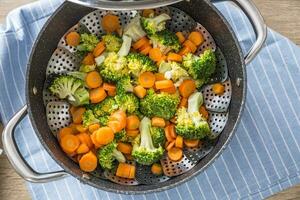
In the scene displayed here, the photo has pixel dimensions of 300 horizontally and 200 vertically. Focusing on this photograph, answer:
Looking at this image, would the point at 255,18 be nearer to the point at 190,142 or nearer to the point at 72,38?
the point at 190,142

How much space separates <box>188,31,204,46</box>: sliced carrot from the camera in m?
1.35

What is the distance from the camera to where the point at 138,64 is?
1.30 meters

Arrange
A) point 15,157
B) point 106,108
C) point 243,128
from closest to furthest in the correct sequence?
point 15,157, point 106,108, point 243,128

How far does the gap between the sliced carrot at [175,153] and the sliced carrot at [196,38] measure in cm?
28

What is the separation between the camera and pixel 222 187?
1.43 meters

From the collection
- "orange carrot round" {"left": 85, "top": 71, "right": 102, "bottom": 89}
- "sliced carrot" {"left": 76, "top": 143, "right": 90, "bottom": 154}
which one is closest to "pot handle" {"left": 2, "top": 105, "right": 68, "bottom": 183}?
"sliced carrot" {"left": 76, "top": 143, "right": 90, "bottom": 154}

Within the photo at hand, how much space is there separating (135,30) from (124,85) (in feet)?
0.48

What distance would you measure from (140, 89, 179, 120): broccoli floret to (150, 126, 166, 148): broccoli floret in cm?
3

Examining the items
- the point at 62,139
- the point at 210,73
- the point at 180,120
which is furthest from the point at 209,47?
the point at 62,139

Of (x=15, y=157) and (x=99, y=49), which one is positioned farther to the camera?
(x=99, y=49)

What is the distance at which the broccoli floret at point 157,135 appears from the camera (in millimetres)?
1307

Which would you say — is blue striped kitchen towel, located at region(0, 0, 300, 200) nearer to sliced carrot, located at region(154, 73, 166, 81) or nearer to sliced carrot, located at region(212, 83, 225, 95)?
sliced carrot, located at region(212, 83, 225, 95)

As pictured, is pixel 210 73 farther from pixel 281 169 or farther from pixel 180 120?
pixel 281 169

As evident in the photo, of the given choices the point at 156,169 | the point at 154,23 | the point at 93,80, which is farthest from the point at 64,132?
the point at 154,23
